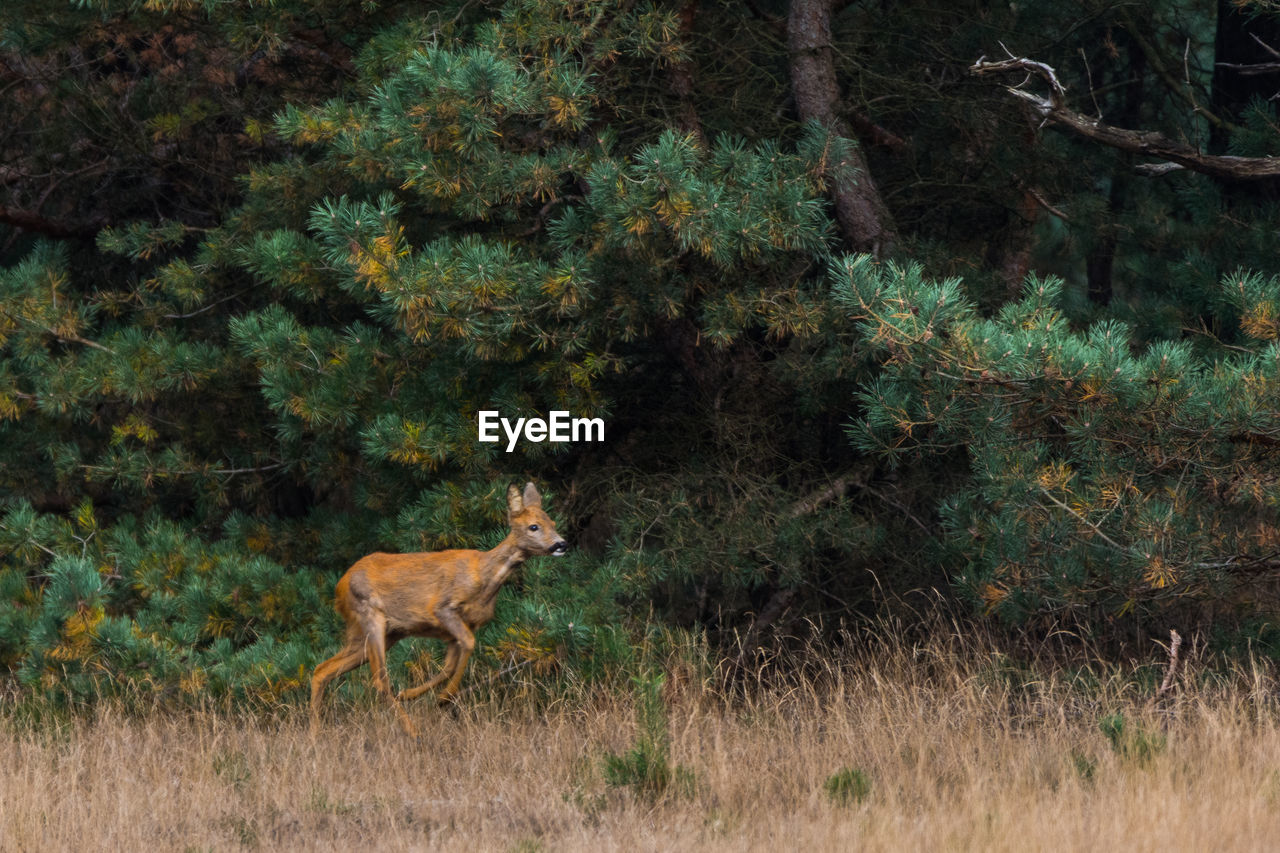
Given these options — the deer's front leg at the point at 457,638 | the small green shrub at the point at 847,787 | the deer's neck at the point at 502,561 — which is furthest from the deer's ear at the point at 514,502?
the small green shrub at the point at 847,787

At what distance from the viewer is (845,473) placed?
30.3 feet

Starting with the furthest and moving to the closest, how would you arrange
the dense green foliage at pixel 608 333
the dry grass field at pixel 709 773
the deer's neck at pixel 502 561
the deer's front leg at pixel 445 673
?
the deer's front leg at pixel 445 673
the deer's neck at pixel 502 561
the dense green foliage at pixel 608 333
the dry grass field at pixel 709 773

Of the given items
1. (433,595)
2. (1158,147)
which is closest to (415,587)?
(433,595)

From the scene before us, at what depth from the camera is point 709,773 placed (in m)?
6.41

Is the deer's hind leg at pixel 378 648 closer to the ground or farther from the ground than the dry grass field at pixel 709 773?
farther from the ground

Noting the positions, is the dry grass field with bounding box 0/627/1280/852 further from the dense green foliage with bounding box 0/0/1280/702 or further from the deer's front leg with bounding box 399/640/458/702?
the dense green foliage with bounding box 0/0/1280/702

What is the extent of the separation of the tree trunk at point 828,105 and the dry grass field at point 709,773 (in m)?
2.42

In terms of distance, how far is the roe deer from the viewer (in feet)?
22.6

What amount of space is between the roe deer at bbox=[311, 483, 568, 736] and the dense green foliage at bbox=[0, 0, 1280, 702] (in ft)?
1.12

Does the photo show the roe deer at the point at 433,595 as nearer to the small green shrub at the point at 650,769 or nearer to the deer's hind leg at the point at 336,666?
the deer's hind leg at the point at 336,666

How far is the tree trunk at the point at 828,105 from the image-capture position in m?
8.47

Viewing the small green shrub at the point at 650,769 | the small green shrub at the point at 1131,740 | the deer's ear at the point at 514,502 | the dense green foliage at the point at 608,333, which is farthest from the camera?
the deer's ear at the point at 514,502

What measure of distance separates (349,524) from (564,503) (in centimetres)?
150

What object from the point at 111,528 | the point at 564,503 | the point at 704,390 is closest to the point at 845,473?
the point at 704,390
